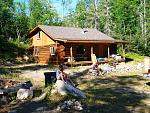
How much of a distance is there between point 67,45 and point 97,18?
32.3 metres

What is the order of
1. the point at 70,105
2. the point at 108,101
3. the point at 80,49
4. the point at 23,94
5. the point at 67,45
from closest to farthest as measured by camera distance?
1. the point at 70,105
2. the point at 108,101
3. the point at 23,94
4. the point at 67,45
5. the point at 80,49

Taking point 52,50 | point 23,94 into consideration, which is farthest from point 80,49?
point 23,94

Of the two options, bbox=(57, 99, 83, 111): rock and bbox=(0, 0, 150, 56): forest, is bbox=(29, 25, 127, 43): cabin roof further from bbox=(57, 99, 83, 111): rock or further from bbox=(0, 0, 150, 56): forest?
bbox=(57, 99, 83, 111): rock

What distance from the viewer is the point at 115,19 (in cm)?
6300

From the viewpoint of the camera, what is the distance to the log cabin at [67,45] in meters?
34.5

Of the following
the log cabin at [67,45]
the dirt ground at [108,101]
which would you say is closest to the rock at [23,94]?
the dirt ground at [108,101]

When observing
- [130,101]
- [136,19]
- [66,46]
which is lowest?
[130,101]

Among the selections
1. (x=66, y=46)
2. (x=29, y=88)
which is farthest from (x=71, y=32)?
(x=29, y=88)

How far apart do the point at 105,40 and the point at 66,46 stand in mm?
4975

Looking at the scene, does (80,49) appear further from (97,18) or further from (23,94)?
(97,18)

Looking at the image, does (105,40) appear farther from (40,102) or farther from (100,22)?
(100,22)

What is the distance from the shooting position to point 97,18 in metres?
66.2

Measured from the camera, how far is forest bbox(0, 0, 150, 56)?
172 feet

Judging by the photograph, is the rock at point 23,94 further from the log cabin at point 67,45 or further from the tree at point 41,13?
the tree at point 41,13
